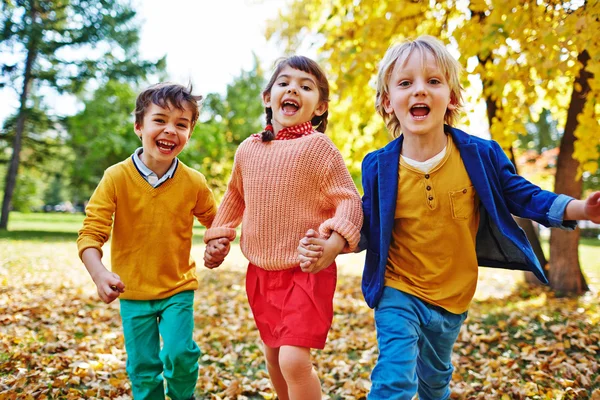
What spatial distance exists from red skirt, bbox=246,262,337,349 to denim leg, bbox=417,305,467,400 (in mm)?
497

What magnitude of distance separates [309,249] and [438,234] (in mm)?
629

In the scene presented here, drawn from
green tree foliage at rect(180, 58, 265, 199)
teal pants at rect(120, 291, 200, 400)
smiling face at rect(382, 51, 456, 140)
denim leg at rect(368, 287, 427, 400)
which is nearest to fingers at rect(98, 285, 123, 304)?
teal pants at rect(120, 291, 200, 400)

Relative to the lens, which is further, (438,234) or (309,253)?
(438,234)

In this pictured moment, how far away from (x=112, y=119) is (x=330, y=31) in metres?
15.2

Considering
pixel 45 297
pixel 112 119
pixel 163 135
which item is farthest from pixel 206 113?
pixel 163 135

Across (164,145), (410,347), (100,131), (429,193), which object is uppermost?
(100,131)

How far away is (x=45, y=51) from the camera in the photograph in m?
18.6

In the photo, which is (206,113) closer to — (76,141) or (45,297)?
(76,141)

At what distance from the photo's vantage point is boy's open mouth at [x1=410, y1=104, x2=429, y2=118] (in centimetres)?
239

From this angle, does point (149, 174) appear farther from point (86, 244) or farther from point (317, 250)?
point (317, 250)

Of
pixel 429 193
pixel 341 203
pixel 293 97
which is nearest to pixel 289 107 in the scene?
pixel 293 97

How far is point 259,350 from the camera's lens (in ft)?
15.5

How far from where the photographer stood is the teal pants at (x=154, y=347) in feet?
9.18

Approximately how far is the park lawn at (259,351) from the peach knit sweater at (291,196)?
5.07 feet
